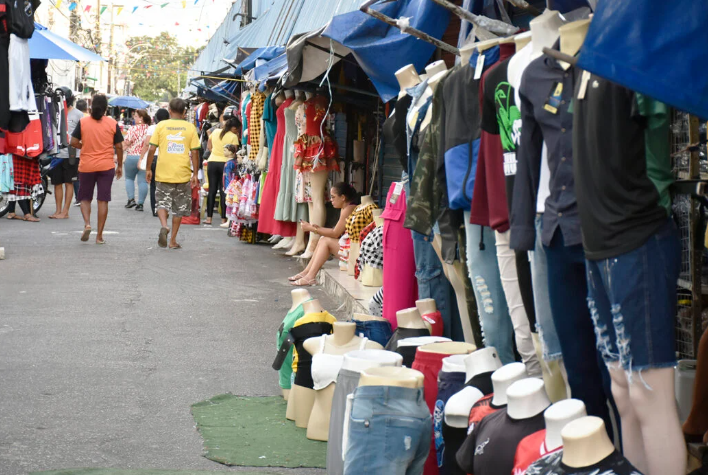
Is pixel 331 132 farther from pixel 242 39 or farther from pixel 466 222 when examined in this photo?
pixel 242 39

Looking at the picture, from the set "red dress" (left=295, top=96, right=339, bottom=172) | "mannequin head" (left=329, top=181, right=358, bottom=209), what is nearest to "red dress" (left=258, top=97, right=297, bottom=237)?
"red dress" (left=295, top=96, right=339, bottom=172)

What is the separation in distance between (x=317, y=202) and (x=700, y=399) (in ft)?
25.8

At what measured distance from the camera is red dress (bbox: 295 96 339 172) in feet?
36.1

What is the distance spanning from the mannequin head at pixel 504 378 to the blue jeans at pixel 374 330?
2067 mm

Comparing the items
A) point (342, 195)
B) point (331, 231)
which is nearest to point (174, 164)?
point (331, 231)

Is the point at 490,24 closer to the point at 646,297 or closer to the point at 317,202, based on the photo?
the point at 646,297

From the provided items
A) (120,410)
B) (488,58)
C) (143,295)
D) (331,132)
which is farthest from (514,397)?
(331,132)

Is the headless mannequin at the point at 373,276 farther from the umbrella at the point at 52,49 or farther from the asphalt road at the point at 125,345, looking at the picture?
the umbrella at the point at 52,49

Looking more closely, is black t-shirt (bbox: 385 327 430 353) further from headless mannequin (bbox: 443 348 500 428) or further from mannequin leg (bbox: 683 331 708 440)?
mannequin leg (bbox: 683 331 708 440)

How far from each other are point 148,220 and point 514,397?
1428cm

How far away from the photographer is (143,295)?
9.18 m

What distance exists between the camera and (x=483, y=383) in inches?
151

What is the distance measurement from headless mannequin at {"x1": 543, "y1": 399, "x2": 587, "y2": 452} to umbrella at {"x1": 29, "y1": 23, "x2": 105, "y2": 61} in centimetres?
972

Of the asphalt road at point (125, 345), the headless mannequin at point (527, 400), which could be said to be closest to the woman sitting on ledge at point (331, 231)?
the asphalt road at point (125, 345)
